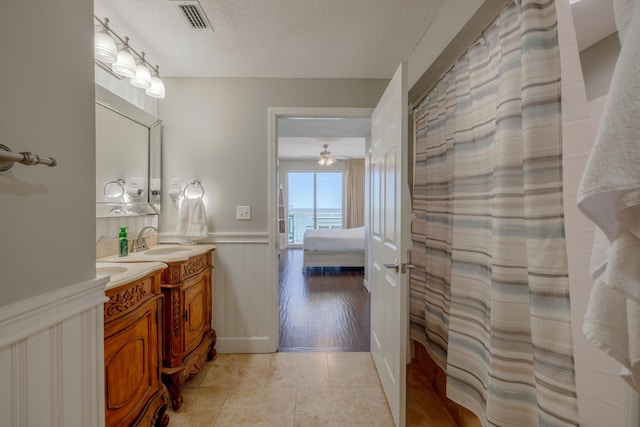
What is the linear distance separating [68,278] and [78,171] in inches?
12.5

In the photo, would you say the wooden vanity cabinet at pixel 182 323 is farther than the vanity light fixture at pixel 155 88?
No

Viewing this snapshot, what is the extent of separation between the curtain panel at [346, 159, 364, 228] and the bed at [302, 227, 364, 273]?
2735mm

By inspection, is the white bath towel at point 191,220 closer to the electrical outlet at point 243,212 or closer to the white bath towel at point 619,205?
the electrical outlet at point 243,212

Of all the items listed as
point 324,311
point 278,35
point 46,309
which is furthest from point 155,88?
point 324,311

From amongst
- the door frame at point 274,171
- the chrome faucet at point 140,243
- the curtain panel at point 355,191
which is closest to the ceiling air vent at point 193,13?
the door frame at point 274,171

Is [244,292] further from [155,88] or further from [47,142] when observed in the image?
[47,142]

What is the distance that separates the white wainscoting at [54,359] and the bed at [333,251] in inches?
160

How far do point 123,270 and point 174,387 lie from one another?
81 cm

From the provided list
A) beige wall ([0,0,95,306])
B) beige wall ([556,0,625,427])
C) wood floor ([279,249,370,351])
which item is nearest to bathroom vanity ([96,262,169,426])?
beige wall ([0,0,95,306])

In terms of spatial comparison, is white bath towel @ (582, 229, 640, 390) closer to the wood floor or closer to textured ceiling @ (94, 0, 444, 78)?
textured ceiling @ (94, 0, 444, 78)

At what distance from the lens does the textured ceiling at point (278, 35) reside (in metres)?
1.59

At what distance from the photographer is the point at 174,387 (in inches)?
66.7

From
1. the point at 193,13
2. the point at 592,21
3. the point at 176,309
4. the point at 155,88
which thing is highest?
the point at 193,13

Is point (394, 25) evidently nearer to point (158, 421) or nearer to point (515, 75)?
point (515, 75)
